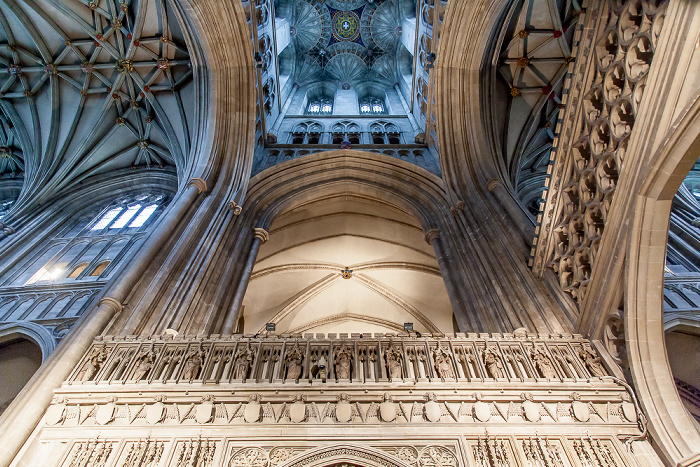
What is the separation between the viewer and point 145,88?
13.2 metres

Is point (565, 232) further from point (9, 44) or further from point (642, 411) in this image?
point (9, 44)

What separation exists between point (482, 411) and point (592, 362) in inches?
63.1

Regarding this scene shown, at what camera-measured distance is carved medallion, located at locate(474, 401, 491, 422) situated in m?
4.53

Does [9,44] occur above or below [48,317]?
above

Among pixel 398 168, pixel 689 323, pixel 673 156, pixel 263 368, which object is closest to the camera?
pixel 673 156

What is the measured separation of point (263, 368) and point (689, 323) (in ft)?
20.1

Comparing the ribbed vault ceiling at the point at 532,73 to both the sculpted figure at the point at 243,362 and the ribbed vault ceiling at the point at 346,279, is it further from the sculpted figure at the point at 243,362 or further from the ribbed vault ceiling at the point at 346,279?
the sculpted figure at the point at 243,362

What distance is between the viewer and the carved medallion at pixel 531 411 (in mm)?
4512

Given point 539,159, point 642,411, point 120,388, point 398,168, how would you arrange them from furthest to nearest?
1. point 539,159
2. point 398,168
3. point 120,388
4. point 642,411

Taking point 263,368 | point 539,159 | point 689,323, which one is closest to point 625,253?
point 689,323

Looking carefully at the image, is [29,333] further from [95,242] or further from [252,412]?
[252,412]

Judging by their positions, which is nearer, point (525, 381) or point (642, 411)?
point (642, 411)

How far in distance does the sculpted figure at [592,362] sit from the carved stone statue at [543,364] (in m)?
0.41

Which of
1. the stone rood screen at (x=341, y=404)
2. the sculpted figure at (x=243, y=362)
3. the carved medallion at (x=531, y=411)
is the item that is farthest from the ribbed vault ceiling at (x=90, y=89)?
the carved medallion at (x=531, y=411)
